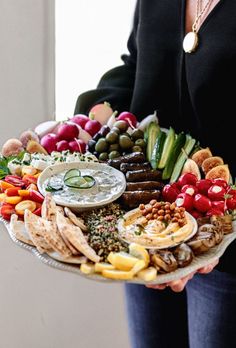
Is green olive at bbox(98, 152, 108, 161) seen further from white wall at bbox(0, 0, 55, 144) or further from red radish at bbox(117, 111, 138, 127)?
white wall at bbox(0, 0, 55, 144)

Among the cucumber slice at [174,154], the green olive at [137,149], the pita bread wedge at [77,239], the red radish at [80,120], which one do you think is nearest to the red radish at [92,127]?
the red radish at [80,120]

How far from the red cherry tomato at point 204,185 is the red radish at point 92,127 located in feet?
1.10

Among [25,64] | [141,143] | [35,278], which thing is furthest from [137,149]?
[35,278]

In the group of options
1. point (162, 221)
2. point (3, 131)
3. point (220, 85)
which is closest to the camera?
point (162, 221)

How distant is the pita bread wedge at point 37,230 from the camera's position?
0.97 metres

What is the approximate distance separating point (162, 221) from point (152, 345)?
458 mm

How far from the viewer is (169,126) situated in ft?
4.51

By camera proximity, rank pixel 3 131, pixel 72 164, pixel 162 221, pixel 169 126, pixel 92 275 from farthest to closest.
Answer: pixel 3 131, pixel 169 126, pixel 72 164, pixel 162 221, pixel 92 275

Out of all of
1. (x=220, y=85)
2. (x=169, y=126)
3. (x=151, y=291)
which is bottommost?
(x=151, y=291)

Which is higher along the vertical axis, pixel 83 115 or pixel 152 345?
pixel 83 115

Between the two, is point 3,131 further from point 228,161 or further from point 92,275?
point 92,275

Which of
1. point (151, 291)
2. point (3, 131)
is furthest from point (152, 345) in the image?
point (3, 131)

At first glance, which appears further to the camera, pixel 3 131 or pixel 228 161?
pixel 3 131

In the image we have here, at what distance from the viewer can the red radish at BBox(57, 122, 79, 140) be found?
4.43 ft
